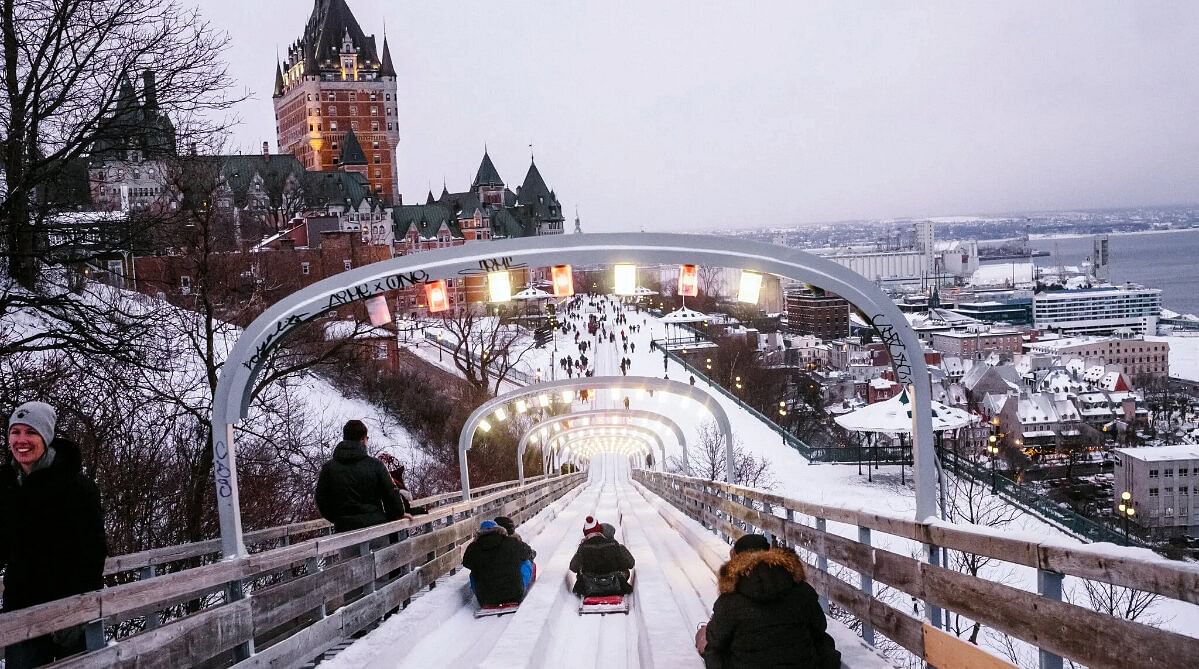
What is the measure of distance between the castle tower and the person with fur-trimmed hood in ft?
471

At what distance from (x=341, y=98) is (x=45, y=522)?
503 feet

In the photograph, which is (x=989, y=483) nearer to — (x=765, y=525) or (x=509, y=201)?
(x=765, y=525)

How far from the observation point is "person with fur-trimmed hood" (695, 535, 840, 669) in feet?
15.3

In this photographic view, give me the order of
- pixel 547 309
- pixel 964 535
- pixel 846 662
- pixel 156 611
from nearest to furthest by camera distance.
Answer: pixel 964 535 < pixel 846 662 < pixel 156 611 < pixel 547 309

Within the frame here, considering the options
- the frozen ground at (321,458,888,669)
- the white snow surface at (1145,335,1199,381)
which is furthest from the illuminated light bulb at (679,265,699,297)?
the white snow surface at (1145,335,1199,381)

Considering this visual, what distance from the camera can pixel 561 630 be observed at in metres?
7.89

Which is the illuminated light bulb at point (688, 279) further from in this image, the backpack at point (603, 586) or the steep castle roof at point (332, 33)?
the steep castle roof at point (332, 33)

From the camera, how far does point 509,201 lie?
160 metres

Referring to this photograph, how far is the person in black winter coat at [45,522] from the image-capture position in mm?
4121

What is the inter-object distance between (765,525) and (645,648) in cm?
A: 202

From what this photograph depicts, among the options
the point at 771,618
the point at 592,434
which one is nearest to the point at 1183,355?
the point at 592,434

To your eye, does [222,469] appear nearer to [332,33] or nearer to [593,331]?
[593,331]

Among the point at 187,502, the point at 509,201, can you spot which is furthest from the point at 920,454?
the point at 509,201

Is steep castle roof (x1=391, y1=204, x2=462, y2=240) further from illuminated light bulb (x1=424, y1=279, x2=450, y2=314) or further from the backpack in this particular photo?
the backpack
